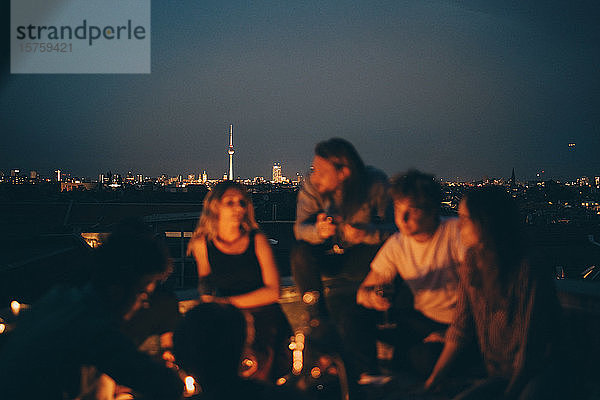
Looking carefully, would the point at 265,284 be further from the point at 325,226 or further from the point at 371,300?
the point at 371,300

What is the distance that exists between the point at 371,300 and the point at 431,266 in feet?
1.24

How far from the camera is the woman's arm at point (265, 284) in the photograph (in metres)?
2.55

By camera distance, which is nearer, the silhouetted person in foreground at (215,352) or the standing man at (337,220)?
the silhouetted person in foreground at (215,352)

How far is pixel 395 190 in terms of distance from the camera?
2344 mm

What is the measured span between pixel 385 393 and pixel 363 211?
1.15 meters

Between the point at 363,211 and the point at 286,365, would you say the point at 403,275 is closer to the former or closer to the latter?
the point at 363,211

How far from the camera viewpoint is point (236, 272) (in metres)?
2.64

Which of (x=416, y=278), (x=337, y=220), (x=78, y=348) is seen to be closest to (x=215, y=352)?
(x=78, y=348)

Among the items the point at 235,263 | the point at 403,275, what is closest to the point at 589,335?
the point at 403,275

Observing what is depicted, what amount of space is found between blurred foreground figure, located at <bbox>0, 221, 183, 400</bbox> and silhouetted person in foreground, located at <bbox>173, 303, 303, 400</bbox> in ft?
0.96

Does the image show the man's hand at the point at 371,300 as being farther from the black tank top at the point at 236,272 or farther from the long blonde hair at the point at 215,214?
the long blonde hair at the point at 215,214

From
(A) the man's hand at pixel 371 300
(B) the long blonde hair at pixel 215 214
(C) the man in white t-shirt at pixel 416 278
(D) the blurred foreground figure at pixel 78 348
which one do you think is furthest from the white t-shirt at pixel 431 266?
(D) the blurred foreground figure at pixel 78 348

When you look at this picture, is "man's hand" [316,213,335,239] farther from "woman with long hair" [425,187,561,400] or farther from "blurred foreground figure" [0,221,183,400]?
"blurred foreground figure" [0,221,183,400]

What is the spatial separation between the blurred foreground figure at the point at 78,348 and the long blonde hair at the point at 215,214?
Answer: 1.21m
